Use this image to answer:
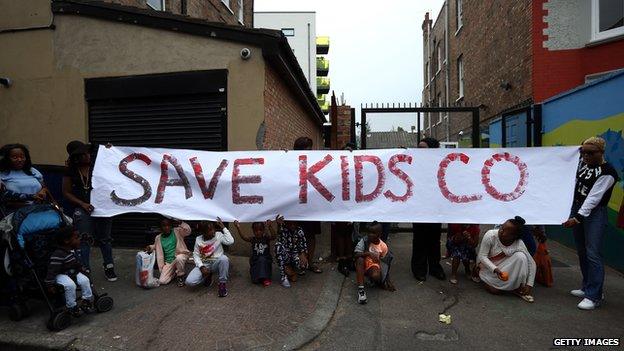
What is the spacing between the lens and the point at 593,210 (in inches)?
167

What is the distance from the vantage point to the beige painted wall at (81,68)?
6.04 m

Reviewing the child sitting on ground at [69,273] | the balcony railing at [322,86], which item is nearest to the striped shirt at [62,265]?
the child sitting on ground at [69,273]

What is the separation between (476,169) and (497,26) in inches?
386

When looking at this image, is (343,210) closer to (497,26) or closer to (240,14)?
(497,26)

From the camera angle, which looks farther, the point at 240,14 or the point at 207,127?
the point at 240,14

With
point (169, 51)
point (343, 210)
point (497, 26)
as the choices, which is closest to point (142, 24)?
point (169, 51)

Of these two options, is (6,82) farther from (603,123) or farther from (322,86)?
(322,86)

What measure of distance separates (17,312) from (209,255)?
1.89m

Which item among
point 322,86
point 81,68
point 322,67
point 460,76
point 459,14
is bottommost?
point 81,68

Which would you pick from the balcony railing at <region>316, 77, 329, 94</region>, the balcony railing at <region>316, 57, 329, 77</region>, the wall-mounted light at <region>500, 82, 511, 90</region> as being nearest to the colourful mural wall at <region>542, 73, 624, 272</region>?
the wall-mounted light at <region>500, 82, 511, 90</region>

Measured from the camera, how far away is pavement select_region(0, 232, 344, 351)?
349 centimetres

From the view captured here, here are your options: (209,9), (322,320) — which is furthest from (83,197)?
(209,9)

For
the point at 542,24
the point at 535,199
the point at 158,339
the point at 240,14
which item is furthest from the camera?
the point at 240,14

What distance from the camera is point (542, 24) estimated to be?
1006cm
